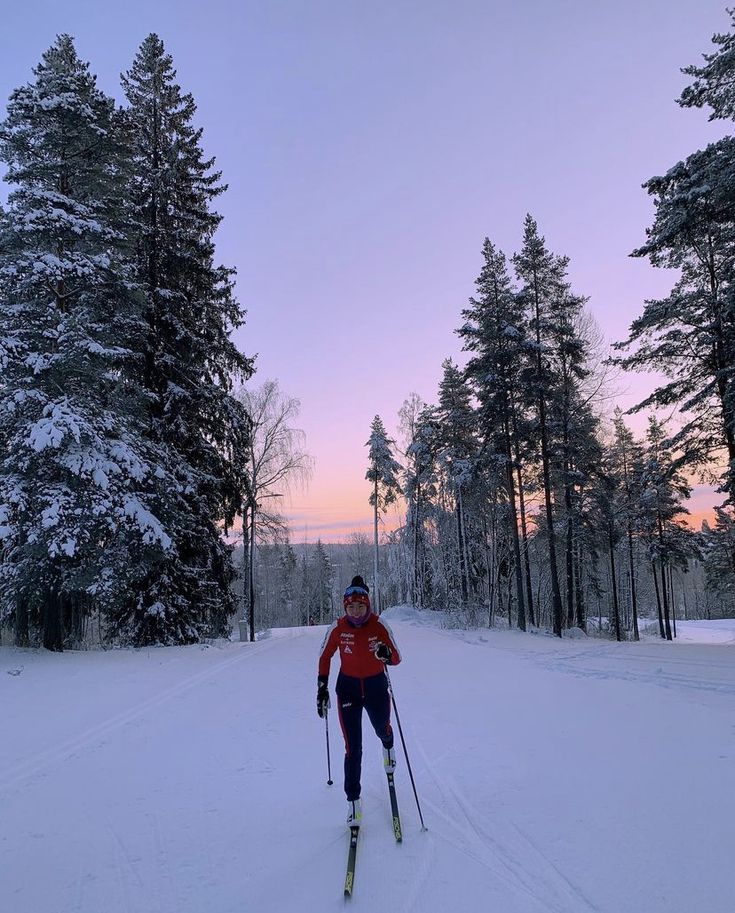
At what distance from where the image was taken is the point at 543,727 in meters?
7.30

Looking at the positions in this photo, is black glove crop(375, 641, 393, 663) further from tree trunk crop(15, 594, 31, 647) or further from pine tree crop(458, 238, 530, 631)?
pine tree crop(458, 238, 530, 631)

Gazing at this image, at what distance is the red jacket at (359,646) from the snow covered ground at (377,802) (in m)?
1.27

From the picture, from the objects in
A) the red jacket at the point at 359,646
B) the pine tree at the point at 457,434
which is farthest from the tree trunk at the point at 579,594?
the red jacket at the point at 359,646

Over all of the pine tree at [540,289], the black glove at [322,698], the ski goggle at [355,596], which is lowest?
the black glove at [322,698]

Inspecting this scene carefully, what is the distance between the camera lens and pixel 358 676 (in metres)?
4.90

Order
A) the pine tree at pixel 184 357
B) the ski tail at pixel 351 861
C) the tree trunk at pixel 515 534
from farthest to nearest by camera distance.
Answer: the tree trunk at pixel 515 534
the pine tree at pixel 184 357
the ski tail at pixel 351 861

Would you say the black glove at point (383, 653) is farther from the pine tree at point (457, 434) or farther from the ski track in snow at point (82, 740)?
the pine tree at point (457, 434)

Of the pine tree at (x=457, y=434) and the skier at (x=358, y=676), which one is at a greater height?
the pine tree at (x=457, y=434)

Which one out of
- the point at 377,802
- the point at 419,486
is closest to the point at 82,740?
the point at 377,802

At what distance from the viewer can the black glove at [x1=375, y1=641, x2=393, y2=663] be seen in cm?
484

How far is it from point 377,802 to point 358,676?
1296 millimetres

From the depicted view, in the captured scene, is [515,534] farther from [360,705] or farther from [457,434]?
[360,705]

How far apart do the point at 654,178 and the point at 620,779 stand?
1462 centimetres

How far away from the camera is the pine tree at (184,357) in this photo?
1681 cm
